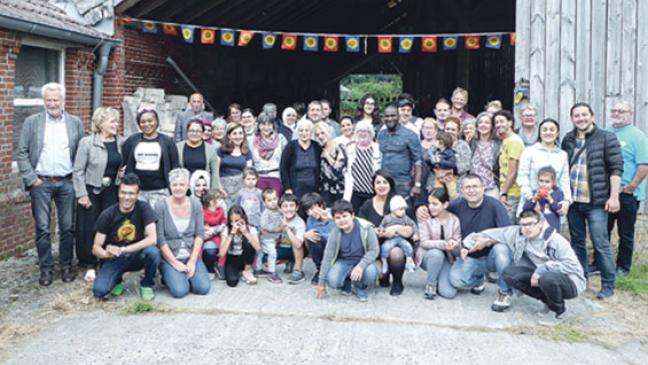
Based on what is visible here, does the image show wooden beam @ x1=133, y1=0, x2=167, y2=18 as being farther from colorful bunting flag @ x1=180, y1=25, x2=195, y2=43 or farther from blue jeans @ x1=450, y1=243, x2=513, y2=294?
blue jeans @ x1=450, y1=243, x2=513, y2=294

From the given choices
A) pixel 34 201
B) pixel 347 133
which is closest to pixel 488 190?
pixel 347 133

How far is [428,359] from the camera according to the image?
4.24 meters

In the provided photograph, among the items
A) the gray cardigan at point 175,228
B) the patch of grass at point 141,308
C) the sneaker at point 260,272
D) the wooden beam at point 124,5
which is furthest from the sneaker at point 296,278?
the wooden beam at point 124,5

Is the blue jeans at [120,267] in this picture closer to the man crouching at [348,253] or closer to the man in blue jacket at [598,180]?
the man crouching at [348,253]

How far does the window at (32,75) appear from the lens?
7.46 m

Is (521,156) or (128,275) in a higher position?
(521,156)

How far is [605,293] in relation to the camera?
18.5 feet

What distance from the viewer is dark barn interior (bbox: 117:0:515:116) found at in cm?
1159

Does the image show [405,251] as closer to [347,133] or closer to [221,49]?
[347,133]

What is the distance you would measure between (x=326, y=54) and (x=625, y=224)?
14.4 metres

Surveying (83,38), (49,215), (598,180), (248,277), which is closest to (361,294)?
(248,277)

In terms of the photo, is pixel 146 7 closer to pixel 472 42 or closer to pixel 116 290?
pixel 116 290

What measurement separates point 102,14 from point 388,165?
14.7 feet

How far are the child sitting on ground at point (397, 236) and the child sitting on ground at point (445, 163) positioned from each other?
2.40ft
